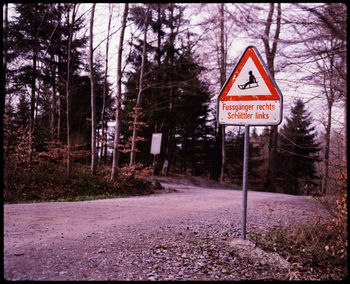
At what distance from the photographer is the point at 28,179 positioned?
977cm

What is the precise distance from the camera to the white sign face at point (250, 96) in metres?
3.39

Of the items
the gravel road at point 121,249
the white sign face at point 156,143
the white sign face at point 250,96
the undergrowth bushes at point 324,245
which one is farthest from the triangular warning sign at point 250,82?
the white sign face at point 156,143

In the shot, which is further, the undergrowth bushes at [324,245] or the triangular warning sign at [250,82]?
the triangular warning sign at [250,82]

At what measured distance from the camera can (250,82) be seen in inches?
139

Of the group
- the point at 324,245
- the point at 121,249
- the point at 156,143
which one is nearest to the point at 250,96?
the point at 324,245

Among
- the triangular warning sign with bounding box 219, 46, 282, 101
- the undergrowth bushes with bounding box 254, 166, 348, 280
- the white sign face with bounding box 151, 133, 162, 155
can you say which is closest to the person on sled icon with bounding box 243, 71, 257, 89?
the triangular warning sign with bounding box 219, 46, 282, 101

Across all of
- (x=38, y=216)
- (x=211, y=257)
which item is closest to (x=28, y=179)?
(x=38, y=216)

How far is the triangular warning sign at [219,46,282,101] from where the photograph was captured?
3412mm

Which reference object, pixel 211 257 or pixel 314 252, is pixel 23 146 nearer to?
pixel 211 257

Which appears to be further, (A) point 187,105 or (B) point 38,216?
(A) point 187,105

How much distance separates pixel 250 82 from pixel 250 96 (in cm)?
21

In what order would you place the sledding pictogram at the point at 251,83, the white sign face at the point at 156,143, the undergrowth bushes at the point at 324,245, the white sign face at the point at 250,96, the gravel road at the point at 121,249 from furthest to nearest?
the white sign face at the point at 156,143, the sledding pictogram at the point at 251,83, the white sign face at the point at 250,96, the undergrowth bushes at the point at 324,245, the gravel road at the point at 121,249

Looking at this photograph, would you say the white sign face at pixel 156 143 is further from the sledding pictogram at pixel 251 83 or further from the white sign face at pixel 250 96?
the sledding pictogram at pixel 251 83

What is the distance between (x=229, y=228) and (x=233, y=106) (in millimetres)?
2598
